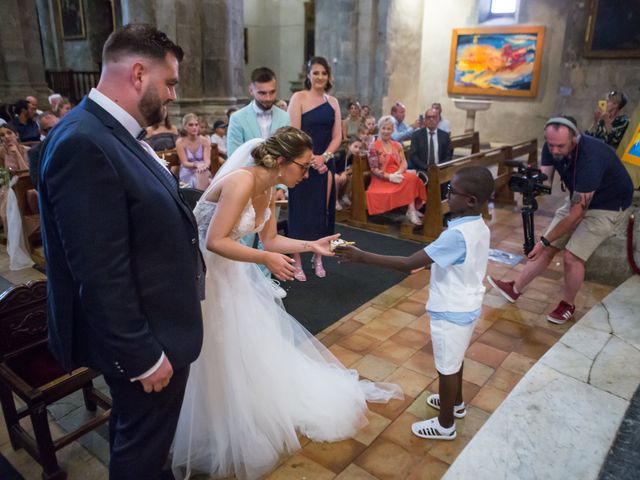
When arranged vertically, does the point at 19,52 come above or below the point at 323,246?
above

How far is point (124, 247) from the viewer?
1378 mm

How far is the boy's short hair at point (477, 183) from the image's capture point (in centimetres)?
221

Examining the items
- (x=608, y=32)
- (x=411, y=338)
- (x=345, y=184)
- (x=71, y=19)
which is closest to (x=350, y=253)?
(x=411, y=338)

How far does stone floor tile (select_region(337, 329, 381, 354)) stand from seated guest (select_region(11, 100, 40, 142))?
5871 mm

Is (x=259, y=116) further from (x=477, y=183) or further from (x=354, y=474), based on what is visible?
(x=354, y=474)

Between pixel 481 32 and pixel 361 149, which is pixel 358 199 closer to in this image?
pixel 361 149

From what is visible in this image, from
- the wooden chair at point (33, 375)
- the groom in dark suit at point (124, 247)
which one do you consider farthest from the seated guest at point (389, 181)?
the groom in dark suit at point (124, 247)

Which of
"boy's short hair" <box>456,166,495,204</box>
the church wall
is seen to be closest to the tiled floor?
"boy's short hair" <box>456,166,495,204</box>

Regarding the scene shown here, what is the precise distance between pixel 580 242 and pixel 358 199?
2859mm

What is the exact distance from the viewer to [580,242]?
3.75 meters

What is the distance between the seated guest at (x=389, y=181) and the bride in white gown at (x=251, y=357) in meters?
3.40

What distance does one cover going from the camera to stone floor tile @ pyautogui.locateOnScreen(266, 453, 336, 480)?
7.52ft

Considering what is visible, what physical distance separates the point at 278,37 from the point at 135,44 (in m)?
15.7

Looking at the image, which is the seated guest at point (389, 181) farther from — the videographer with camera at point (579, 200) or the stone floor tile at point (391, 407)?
the stone floor tile at point (391, 407)
